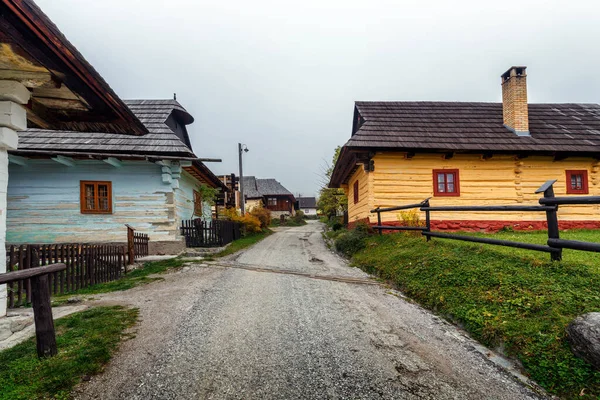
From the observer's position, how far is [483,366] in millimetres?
2826

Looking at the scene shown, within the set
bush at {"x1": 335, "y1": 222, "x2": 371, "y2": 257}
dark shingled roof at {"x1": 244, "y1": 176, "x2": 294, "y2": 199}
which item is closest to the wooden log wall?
bush at {"x1": 335, "y1": 222, "x2": 371, "y2": 257}

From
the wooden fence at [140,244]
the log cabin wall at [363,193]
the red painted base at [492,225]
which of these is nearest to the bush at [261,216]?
the log cabin wall at [363,193]

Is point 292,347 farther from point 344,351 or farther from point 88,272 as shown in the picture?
point 88,272

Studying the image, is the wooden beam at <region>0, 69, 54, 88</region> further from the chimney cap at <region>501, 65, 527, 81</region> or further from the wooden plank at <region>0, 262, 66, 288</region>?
the chimney cap at <region>501, 65, 527, 81</region>

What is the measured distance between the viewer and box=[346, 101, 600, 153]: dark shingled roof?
11359 mm

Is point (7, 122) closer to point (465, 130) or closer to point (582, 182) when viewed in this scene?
point (465, 130)

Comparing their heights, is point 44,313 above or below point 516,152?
below

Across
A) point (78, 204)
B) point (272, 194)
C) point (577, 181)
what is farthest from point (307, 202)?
point (78, 204)

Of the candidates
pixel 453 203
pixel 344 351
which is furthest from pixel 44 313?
pixel 453 203

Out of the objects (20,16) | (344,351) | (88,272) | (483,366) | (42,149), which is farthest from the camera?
(42,149)

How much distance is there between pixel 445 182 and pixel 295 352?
1081cm

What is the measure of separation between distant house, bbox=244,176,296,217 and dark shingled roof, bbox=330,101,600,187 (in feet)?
102

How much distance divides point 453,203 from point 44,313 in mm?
12203

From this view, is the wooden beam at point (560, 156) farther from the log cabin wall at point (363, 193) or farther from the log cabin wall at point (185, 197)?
the log cabin wall at point (185, 197)
